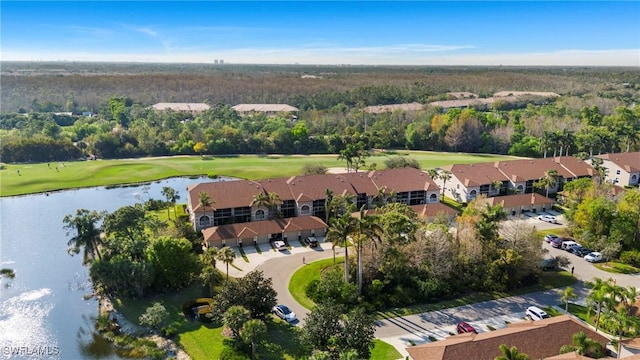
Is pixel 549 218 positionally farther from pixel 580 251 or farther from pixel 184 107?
pixel 184 107

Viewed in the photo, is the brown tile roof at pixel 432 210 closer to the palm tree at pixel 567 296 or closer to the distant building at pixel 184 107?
the palm tree at pixel 567 296

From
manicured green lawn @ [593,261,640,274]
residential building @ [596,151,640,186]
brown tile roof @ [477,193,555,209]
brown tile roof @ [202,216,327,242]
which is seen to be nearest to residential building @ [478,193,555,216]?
brown tile roof @ [477,193,555,209]

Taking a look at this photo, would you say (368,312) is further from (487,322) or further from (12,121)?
(12,121)

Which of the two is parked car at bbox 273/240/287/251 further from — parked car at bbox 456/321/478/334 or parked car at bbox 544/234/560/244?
parked car at bbox 544/234/560/244

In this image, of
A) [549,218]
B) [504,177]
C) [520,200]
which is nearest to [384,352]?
[549,218]

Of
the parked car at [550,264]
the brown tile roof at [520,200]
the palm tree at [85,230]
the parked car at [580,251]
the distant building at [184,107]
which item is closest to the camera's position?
the palm tree at [85,230]

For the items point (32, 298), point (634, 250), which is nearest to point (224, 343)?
point (32, 298)

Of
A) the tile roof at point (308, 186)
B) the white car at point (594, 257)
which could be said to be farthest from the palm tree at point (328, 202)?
the white car at point (594, 257)
